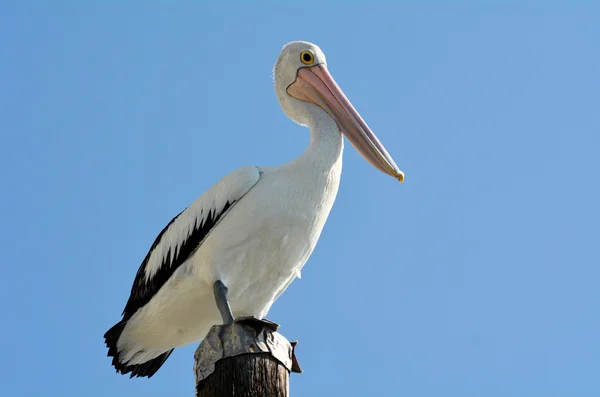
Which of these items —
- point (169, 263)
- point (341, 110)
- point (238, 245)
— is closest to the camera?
point (238, 245)

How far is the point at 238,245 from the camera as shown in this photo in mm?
6586

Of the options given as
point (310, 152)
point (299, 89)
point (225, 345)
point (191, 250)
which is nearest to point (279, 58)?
point (299, 89)

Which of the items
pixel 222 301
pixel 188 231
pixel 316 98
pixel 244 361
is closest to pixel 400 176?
pixel 316 98

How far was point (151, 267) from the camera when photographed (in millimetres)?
7348

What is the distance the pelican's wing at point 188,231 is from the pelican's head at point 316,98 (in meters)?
0.95

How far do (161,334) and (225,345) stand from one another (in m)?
2.47

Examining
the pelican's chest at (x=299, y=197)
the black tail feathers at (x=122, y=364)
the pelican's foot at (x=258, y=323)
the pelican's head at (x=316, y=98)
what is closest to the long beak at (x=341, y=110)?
the pelican's head at (x=316, y=98)

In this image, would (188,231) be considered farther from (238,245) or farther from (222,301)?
(222,301)

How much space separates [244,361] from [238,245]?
2.10 meters

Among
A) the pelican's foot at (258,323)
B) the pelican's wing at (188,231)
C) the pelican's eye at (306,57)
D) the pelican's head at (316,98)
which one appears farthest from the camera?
the pelican's eye at (306,57)

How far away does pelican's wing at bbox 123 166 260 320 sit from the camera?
6910 mm

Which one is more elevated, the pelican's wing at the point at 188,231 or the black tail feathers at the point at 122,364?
the pelican's wing at the point at 188,231

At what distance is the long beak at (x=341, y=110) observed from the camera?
7.39m

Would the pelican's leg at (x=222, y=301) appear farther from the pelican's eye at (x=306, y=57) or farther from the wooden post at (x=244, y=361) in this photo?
the pelican's eye at (x=306, y=57)
